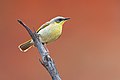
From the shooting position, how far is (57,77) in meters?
2.22

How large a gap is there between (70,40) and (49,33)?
2310 millimetres

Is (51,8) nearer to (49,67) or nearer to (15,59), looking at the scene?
(15,59)

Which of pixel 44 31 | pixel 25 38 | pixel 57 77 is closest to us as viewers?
pixel 57 77

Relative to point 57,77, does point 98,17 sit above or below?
above

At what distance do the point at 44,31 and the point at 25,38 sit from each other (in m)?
2.13

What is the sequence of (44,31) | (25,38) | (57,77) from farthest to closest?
(25,38) < (44,31) < (57,77)

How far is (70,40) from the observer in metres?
4.99

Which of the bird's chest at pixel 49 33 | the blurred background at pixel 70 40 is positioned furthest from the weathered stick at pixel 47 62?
the blurred background at pixel 70 40

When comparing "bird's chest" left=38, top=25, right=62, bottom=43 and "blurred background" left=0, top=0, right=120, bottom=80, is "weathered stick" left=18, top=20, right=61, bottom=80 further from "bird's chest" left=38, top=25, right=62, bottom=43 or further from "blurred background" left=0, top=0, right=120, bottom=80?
"blurred background" left=0, top=0, right=120, bottom=80

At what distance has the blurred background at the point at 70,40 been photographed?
189 inches

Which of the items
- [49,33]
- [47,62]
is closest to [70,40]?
[49,33]

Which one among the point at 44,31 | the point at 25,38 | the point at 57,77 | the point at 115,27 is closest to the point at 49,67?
the point at 57,77

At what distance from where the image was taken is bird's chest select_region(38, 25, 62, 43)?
2.69 metres

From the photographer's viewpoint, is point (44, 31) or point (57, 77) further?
point (44, 31)
